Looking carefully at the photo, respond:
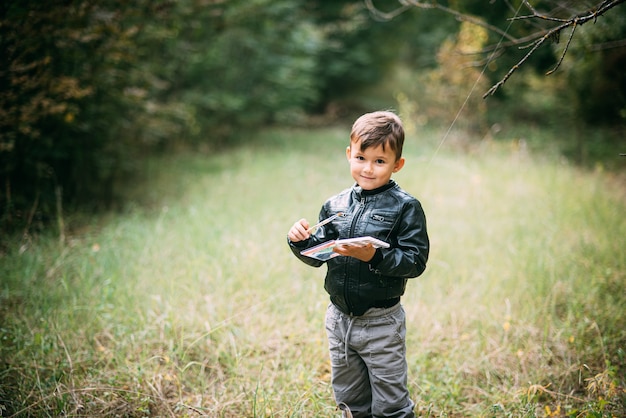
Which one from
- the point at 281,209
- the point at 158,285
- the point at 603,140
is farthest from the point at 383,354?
the point at 603,140

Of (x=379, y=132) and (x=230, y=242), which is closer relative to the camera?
(x=379, y=132)

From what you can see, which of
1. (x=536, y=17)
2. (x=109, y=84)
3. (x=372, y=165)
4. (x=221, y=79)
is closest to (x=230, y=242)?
(x=372, y=165)

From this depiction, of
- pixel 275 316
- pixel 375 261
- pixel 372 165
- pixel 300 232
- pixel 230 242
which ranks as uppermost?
pixel 372 165

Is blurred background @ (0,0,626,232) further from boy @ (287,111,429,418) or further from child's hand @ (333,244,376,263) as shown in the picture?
child's hand @ (333,244,376,263)

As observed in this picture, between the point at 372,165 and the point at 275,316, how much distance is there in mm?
1729

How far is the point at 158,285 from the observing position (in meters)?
3.64

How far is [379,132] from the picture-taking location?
199 centimetres

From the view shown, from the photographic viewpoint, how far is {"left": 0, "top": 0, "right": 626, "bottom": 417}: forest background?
271cm

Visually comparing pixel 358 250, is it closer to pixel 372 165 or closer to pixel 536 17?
pixel 372 165

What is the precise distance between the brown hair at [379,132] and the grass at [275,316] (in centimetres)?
144

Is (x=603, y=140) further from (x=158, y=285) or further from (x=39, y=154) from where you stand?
(x=39, y=154)

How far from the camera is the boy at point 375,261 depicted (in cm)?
199

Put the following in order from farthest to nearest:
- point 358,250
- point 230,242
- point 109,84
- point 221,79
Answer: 1. point 221,79
2. point 109,84
3. point 230,242
4. point 358,250

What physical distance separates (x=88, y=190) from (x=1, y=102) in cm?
241
